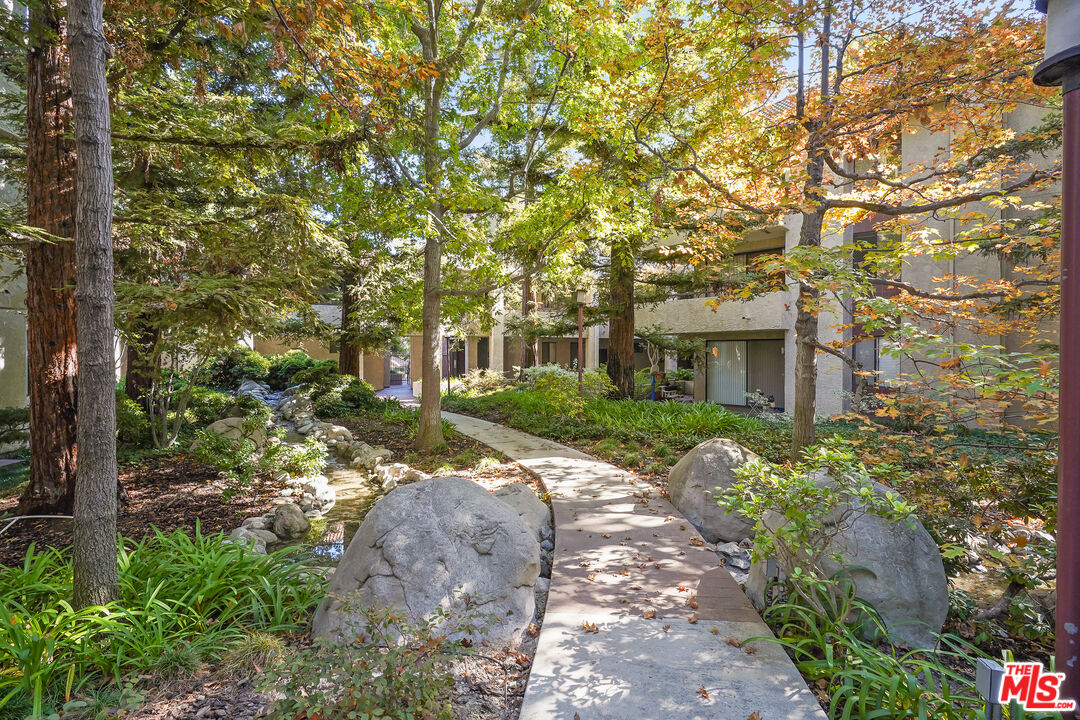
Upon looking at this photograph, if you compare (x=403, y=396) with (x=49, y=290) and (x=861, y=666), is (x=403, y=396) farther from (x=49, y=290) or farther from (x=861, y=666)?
(x=861, y=666)

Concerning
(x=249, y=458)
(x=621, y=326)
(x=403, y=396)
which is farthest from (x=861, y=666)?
(x=403, y=396)

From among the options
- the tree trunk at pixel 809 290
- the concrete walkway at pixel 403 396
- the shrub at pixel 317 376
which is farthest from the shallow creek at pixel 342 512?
the concrete walkway at pixel 403 396

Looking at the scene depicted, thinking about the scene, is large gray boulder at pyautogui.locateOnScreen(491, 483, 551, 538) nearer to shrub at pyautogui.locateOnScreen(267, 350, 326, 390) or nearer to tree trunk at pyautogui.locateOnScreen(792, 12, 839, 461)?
tree trunk at pyautogui.locateOnScreen(792, 12, 839, 461)

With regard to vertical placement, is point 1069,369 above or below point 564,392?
above

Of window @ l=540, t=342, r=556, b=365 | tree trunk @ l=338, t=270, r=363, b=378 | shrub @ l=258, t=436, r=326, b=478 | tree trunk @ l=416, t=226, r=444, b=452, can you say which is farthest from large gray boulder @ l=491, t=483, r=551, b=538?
window @ l=540, t=342, r=556, b=365

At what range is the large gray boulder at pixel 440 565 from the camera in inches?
121

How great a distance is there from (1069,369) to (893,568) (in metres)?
1.84

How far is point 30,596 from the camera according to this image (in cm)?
319

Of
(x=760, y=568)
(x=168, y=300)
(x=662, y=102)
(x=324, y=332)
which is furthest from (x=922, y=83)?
(x=324, y=332)

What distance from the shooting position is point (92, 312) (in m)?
2.79

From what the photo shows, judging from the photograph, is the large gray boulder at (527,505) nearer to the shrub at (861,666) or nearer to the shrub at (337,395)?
the shrub at (861,666)

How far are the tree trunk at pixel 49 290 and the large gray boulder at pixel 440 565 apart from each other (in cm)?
408

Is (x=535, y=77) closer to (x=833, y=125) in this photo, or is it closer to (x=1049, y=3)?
(x=833, y=125)

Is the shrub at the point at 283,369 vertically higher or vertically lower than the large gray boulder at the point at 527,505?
higher
